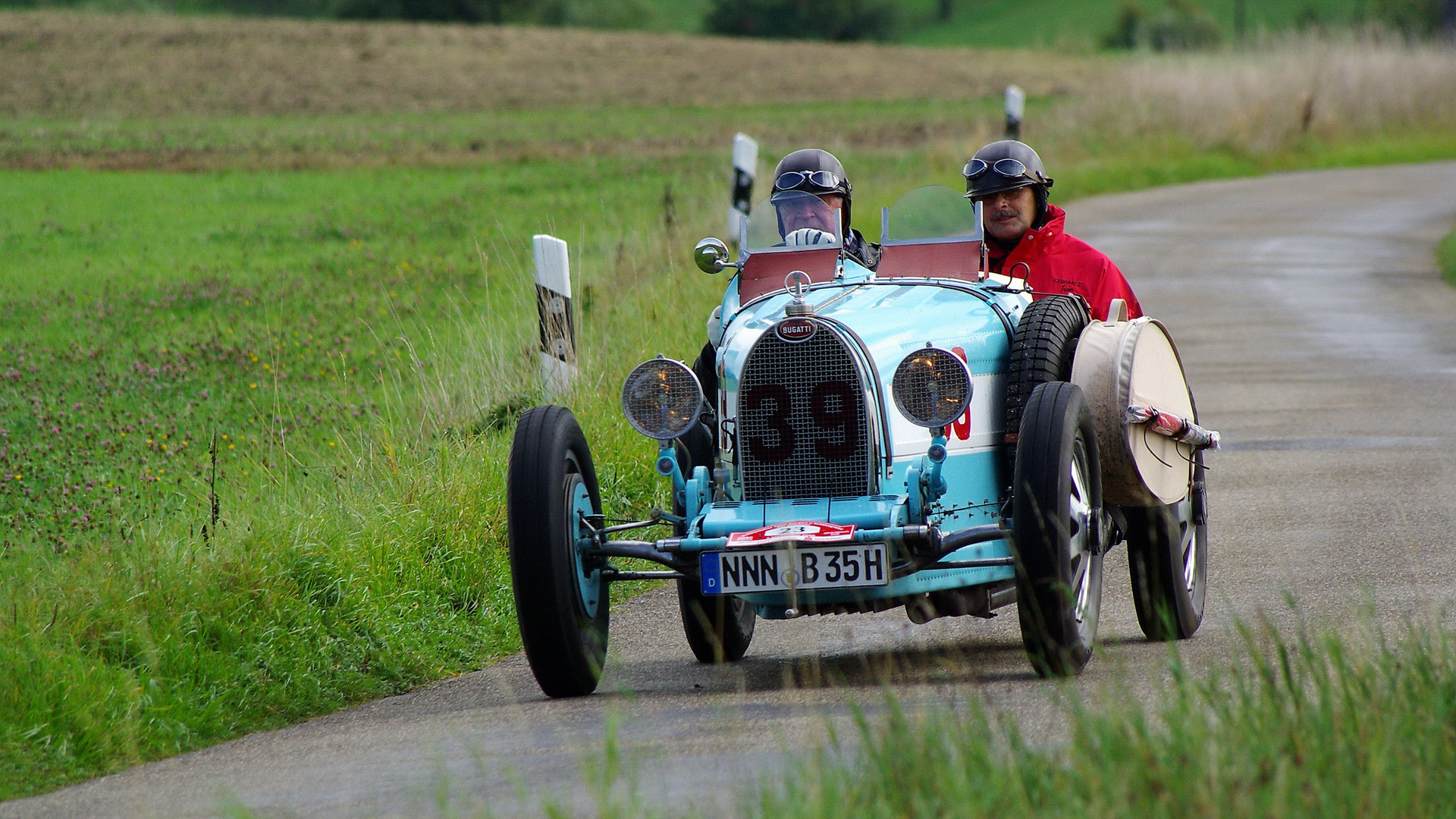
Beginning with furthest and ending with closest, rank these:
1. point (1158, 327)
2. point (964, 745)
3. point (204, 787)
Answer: point (1158, 327), point (204, 787), point (964, 745)

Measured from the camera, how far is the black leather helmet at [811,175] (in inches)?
277

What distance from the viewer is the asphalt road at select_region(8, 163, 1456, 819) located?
464cm

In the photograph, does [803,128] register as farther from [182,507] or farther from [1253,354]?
[182,507]

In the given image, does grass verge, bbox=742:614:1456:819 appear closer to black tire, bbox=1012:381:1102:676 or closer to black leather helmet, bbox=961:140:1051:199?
black tire, bbox=1012:381:1102:676

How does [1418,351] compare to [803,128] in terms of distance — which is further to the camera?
[803,128]

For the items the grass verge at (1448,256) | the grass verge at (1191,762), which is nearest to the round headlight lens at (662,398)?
the grass verge at (1191,762)

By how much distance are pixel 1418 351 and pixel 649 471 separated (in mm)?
7481

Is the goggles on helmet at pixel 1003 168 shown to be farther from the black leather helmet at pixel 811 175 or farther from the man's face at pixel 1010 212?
the black leather helmet at pixel 811 175

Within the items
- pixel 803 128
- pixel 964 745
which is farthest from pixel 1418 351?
pixel 803 128

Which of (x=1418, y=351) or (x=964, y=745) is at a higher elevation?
(x=964, y=745)

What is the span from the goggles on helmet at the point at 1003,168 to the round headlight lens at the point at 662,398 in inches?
82.2

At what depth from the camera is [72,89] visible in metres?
45.7

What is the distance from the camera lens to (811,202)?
6953 millimetres

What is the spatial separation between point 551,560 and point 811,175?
2.28 metres
